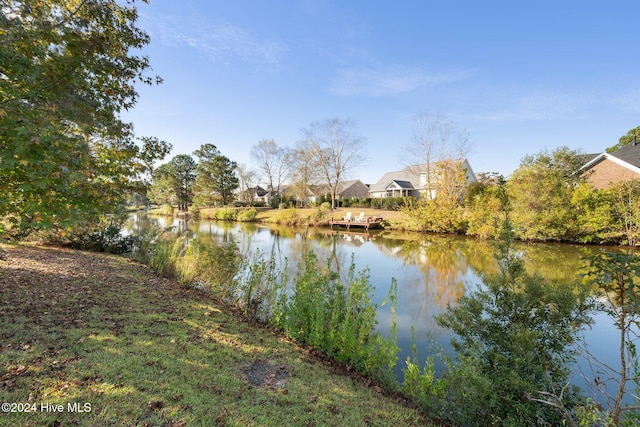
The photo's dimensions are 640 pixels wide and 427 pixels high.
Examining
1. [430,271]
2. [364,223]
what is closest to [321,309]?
[430,271]

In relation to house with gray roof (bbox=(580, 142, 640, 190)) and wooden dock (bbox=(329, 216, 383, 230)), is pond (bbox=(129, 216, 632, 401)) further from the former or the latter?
house with gray roof (bbox=(580, 142, 640, 190))

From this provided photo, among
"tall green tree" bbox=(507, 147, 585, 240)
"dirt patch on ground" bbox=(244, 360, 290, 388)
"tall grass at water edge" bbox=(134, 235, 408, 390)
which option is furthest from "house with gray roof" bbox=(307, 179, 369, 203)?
A: "dirt patch on ground" bbox=(244, 360, 290, 388)

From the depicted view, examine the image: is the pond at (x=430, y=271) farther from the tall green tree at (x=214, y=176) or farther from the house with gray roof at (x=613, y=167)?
the tall green tree at (x=214, y=176)

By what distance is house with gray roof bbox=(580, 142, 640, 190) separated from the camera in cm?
2014

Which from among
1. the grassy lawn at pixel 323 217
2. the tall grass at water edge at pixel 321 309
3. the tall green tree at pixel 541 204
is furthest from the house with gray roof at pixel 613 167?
the tall grass at water edge at pixel 321 309

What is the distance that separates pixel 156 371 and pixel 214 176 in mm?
42686

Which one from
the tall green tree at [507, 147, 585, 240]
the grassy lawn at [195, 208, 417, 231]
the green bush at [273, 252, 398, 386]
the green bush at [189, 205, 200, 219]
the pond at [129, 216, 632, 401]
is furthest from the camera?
the green bush at [189, 205, 200, 219]

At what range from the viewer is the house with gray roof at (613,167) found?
2014 cm

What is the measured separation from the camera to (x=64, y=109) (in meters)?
3.96

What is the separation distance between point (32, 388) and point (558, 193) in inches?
864

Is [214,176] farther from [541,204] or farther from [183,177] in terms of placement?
[541,204]

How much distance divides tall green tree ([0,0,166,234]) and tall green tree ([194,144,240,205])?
127 ft

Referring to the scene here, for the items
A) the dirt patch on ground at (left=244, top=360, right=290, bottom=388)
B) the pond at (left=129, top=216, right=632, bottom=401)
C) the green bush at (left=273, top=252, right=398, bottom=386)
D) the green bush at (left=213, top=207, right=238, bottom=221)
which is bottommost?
the pond at (left=129, top=216, right=632, bottom=401)

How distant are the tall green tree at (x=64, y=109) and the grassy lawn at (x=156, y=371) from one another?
1.48 m
